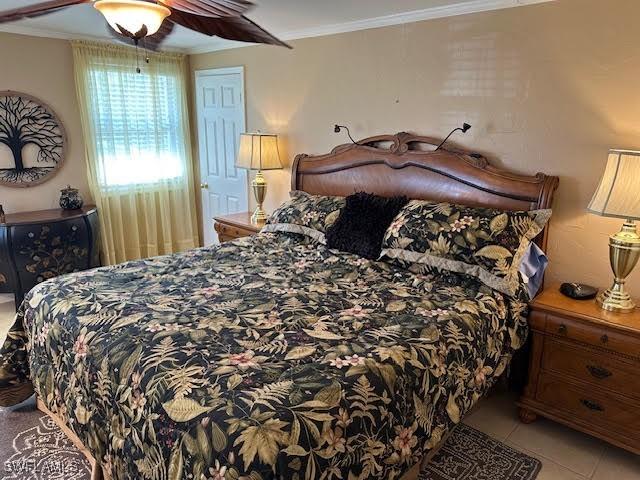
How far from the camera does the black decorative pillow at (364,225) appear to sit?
9.12 feet

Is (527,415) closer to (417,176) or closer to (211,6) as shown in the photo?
(417,176)

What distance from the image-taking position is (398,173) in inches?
124

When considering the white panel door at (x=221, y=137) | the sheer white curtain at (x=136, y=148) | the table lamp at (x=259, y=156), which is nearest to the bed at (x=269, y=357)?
the table lamp at (x=259, y=156)

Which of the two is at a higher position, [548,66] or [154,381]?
[548,66]

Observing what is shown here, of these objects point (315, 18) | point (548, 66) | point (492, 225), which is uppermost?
point (315, 18)

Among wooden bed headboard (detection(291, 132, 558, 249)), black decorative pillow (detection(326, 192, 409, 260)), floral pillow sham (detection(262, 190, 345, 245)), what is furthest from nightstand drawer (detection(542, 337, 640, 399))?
floral pillow sham (detection(262, 190, 345, 245))

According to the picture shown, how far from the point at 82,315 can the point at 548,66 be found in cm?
271

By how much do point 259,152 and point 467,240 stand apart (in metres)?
2.09

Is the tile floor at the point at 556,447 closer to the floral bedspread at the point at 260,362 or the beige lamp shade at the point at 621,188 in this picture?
the floral bedspread at the point at 260,362

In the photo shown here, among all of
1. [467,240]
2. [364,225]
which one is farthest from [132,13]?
[467,240]

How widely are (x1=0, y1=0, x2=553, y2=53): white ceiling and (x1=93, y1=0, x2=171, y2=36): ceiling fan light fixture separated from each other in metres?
1.32

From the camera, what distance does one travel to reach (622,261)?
7.11 ft

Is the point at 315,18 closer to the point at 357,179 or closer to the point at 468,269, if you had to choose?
the point at 357,179

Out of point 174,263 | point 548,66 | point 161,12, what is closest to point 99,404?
point 174,263
